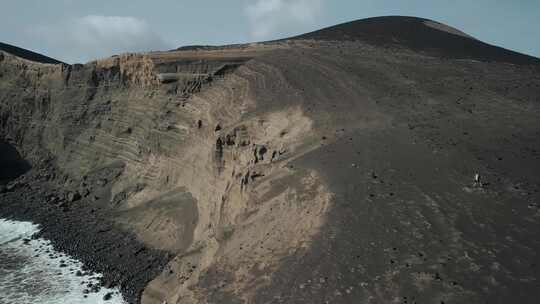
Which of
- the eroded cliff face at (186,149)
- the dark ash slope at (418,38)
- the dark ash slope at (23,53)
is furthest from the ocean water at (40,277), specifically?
the dark ash slope at (23,53)

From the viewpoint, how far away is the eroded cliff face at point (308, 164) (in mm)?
11008

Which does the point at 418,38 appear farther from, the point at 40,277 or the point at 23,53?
the point at 23,53

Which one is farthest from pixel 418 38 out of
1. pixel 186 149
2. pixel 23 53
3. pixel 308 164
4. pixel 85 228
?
pixel 23 53

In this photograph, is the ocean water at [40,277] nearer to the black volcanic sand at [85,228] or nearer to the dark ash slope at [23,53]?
the black volcanic sand at [85,228]

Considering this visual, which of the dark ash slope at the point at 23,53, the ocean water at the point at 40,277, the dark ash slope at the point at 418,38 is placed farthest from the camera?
the dark ash slope at the point at 23,53

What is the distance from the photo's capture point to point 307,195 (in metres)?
14.3

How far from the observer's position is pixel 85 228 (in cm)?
2555

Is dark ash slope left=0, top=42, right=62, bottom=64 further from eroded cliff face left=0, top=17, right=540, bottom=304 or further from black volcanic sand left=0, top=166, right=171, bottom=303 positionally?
black volcanic sand left=0, top=166, right=171, bottom=303

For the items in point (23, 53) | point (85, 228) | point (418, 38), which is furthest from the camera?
point (23, 53)

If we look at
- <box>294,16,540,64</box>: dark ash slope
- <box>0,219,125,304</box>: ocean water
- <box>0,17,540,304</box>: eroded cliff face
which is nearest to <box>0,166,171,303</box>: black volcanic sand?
<box>0,219,125,304</box>: ocean water

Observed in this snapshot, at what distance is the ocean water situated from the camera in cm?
1902

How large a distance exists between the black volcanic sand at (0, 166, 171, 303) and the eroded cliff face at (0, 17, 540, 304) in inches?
24.6

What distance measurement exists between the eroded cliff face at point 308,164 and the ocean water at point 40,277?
3.47 metres

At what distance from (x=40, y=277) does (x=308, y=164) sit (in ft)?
44.0
